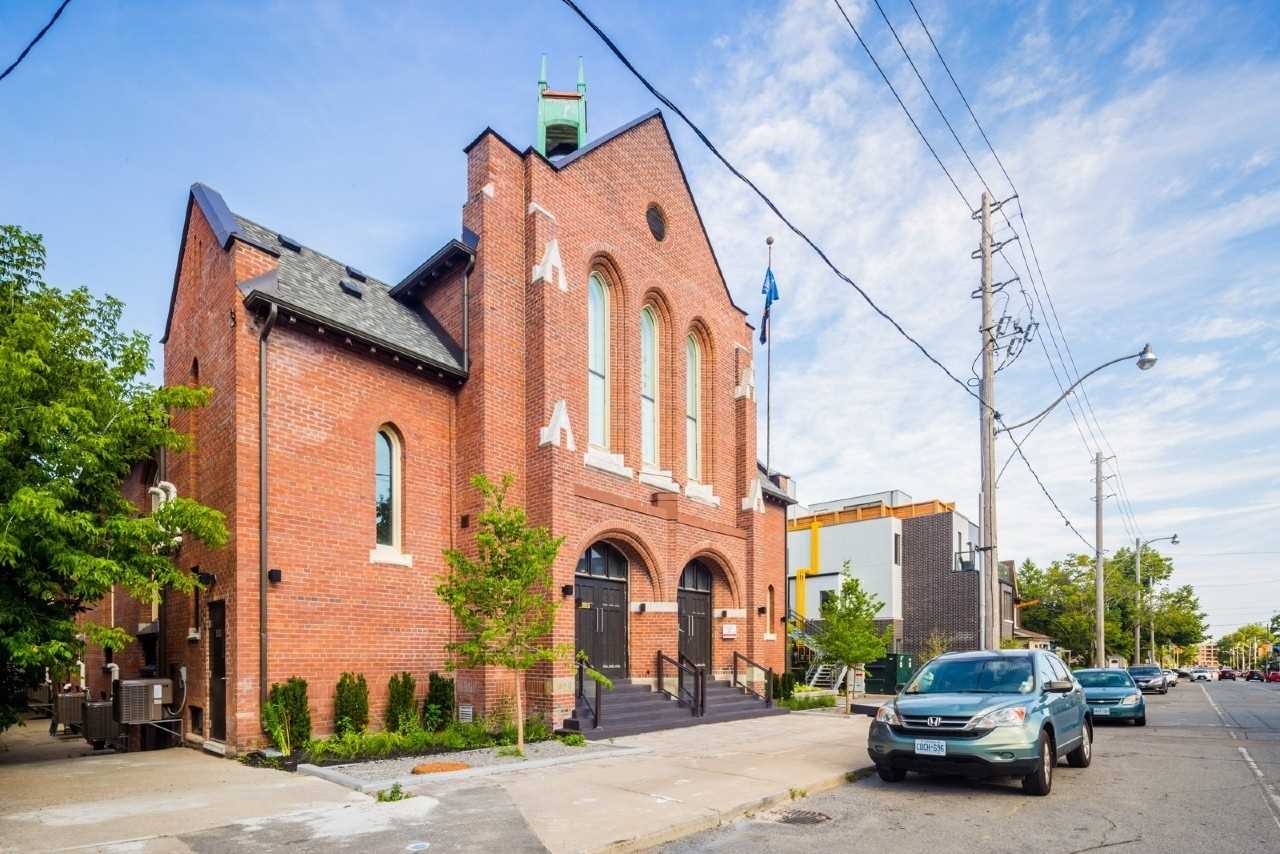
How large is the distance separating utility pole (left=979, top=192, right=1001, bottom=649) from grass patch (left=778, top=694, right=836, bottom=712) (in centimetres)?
550

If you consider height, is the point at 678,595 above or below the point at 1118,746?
above

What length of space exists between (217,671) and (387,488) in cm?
376

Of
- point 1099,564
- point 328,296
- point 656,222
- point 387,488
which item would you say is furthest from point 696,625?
point 1099,564

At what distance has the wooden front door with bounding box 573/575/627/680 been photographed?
16188mm

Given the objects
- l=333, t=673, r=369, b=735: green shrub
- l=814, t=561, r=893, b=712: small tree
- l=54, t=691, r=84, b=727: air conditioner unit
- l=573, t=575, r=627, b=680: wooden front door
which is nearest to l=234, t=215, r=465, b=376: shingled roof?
l=573, t=575, r=627, b=680: wooden front door

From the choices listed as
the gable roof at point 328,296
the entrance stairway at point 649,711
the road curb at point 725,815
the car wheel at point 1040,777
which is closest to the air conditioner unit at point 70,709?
the gable roof at point 328,296

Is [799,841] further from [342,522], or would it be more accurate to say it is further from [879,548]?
[879,548]

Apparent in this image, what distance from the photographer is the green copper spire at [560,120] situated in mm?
21156

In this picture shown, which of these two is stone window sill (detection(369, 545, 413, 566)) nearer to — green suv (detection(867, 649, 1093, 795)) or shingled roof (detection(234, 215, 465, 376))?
shingled roof (detection(234, 215, 465, 376))

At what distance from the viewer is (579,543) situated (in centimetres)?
1554

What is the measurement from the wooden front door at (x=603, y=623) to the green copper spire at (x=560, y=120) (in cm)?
1121

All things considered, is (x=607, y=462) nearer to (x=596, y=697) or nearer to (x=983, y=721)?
(x=596, y=697)

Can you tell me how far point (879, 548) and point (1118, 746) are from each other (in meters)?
22.5

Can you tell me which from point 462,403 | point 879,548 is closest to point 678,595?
point 462,403
